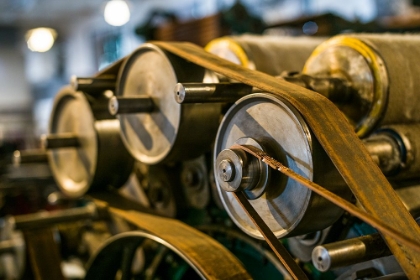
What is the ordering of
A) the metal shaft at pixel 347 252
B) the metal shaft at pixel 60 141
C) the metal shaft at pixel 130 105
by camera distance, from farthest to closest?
the metal shaft at pixel 60 141 → the metal shaft at pixel 130 105 → the metal shaft at pixel 347 252

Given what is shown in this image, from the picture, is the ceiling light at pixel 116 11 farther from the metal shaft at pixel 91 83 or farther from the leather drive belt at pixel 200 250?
the leather drive belt at pixel 200 250

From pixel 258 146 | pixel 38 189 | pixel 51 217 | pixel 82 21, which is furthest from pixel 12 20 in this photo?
pixel 258 146

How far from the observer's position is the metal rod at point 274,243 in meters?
0.92

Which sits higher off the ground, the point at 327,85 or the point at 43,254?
the point at 327,85

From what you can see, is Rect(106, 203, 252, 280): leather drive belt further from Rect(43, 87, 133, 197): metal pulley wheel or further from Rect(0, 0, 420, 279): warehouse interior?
Rect(43, 87, 133, 197): metal pulley wheel

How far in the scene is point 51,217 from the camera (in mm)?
1957

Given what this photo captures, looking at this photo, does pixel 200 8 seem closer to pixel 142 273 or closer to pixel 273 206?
pixel 142 273

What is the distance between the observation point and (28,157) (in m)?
2.00

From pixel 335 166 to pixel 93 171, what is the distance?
986 mm

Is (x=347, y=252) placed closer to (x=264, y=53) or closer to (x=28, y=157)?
(x=264, y=53)

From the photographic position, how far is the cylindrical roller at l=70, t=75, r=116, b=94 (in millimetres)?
1589

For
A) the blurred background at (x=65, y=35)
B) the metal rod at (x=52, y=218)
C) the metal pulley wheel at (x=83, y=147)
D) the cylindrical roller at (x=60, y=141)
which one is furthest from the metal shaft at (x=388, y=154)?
the blurred background at (x=65, y=35)

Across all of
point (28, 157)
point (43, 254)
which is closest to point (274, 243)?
point (43, 254)

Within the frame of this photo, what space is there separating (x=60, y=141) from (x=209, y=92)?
2.65 ft
